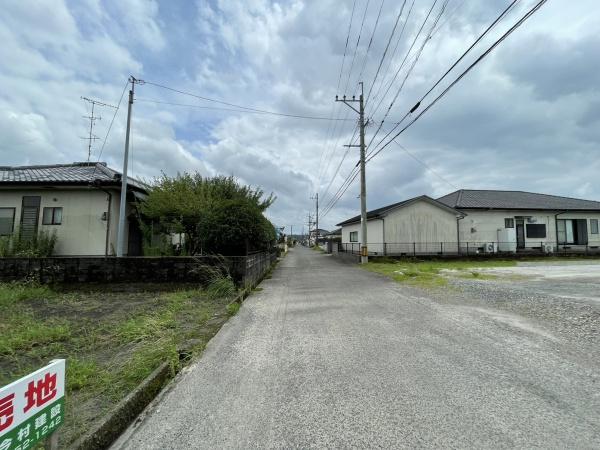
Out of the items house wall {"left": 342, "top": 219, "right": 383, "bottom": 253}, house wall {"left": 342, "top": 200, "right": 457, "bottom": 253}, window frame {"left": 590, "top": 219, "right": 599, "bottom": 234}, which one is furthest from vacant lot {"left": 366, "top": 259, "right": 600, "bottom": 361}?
window frame {"left": 590, "top": 219, "right": 599, "bottom": 234}

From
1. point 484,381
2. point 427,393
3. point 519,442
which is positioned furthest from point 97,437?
point 484,381

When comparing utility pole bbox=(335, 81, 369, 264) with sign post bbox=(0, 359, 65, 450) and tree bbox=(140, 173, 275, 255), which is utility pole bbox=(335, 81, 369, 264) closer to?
tree bbox=(140, 173, 275, 255)

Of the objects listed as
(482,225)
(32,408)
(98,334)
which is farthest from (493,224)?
(32,408)

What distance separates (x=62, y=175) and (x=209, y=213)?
890cm

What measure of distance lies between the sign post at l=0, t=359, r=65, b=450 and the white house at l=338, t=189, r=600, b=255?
20.7 meters

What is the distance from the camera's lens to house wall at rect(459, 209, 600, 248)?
2409 centimetres

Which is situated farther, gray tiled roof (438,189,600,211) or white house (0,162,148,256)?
gray tiled roof (438,189,600,211)

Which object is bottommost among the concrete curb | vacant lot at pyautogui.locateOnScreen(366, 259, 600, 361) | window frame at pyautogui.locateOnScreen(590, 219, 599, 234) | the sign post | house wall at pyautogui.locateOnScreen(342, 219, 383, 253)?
the concrete curb

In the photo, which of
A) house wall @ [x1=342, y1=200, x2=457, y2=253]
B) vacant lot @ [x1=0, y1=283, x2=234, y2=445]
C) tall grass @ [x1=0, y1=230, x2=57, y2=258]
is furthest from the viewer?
house wall @ [x1=342, y1=200, x2=457, y2=253]

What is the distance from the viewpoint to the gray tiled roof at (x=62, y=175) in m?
12.7

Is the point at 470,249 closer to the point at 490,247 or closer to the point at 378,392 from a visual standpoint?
the point at 490,247

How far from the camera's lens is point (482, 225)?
24.4 metres

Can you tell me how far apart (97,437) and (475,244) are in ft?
84.9

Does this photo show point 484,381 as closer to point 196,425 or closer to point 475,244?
point 196,425
